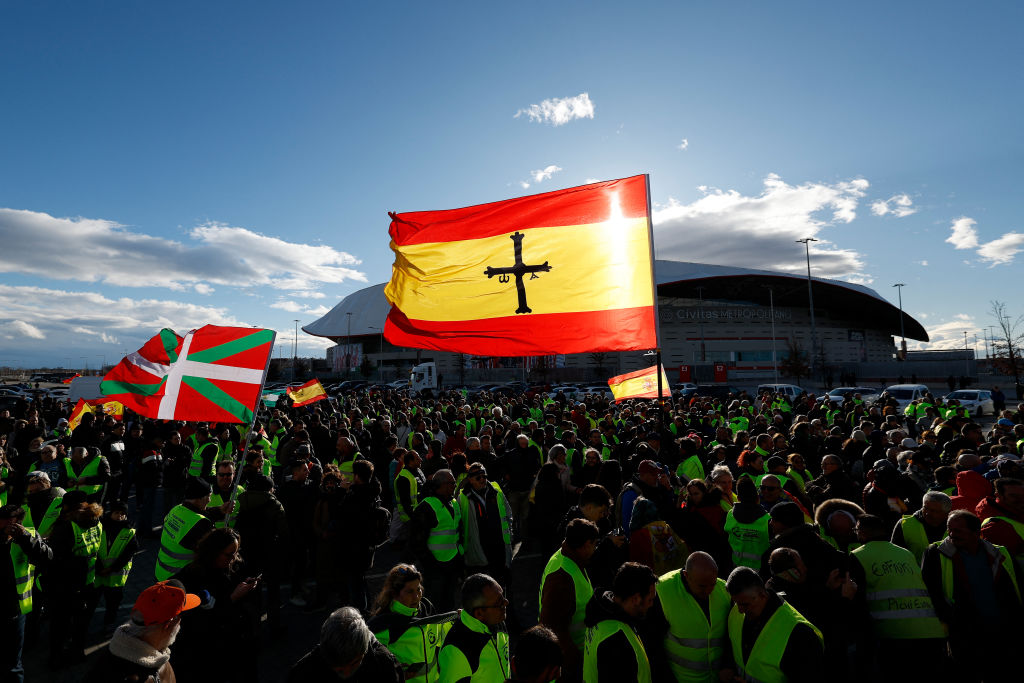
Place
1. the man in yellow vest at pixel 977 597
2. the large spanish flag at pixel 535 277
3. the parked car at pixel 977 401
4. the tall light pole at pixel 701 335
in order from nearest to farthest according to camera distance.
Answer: the man in yellow vest at pixel 977 597 < the large spanish flag at pixel 535 277 < the parked car at pixel 977 401 < the tall light pole at pixel 701 335

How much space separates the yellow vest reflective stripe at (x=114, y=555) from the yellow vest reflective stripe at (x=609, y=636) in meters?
4.84

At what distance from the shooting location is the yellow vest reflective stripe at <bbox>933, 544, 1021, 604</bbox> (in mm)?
3773

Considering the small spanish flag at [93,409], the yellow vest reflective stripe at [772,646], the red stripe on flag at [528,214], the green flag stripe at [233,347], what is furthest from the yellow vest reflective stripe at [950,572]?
the small spanish flag at [93,409]

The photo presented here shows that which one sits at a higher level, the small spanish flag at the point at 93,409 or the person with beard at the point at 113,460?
the small spanish flag at the point at 93,409

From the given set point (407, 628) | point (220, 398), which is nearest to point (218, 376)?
point (220, 398)

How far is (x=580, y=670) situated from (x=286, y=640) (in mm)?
3365

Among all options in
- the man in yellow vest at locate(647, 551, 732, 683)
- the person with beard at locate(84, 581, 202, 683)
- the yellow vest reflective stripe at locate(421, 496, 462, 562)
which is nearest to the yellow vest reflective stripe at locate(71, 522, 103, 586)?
the yellow vest reflective stripe at locate(421, 496, 462, 562)

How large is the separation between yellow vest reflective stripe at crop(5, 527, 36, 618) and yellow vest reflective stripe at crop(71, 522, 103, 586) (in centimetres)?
60

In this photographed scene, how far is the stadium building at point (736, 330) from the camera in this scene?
60656 millimetres

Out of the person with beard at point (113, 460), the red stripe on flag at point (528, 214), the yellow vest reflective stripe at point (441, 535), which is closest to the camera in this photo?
the yellow vest reflective stripe at point (441, 535)

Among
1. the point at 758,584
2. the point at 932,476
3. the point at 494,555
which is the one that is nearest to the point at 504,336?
the point at 494,555

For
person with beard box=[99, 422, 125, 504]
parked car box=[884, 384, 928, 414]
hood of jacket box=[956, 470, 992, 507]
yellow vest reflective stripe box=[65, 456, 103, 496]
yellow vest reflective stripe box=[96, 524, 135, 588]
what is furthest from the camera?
parked car box=[884, 384, 928, 414]

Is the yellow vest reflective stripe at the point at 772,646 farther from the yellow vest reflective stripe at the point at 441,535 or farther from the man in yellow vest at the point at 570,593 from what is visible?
the yellow vest reflective stripe at the point at 441,535

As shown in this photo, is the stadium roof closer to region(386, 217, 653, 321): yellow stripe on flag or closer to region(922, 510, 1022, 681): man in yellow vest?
region(386, 217, 653, 321): yellow stripe on flag
